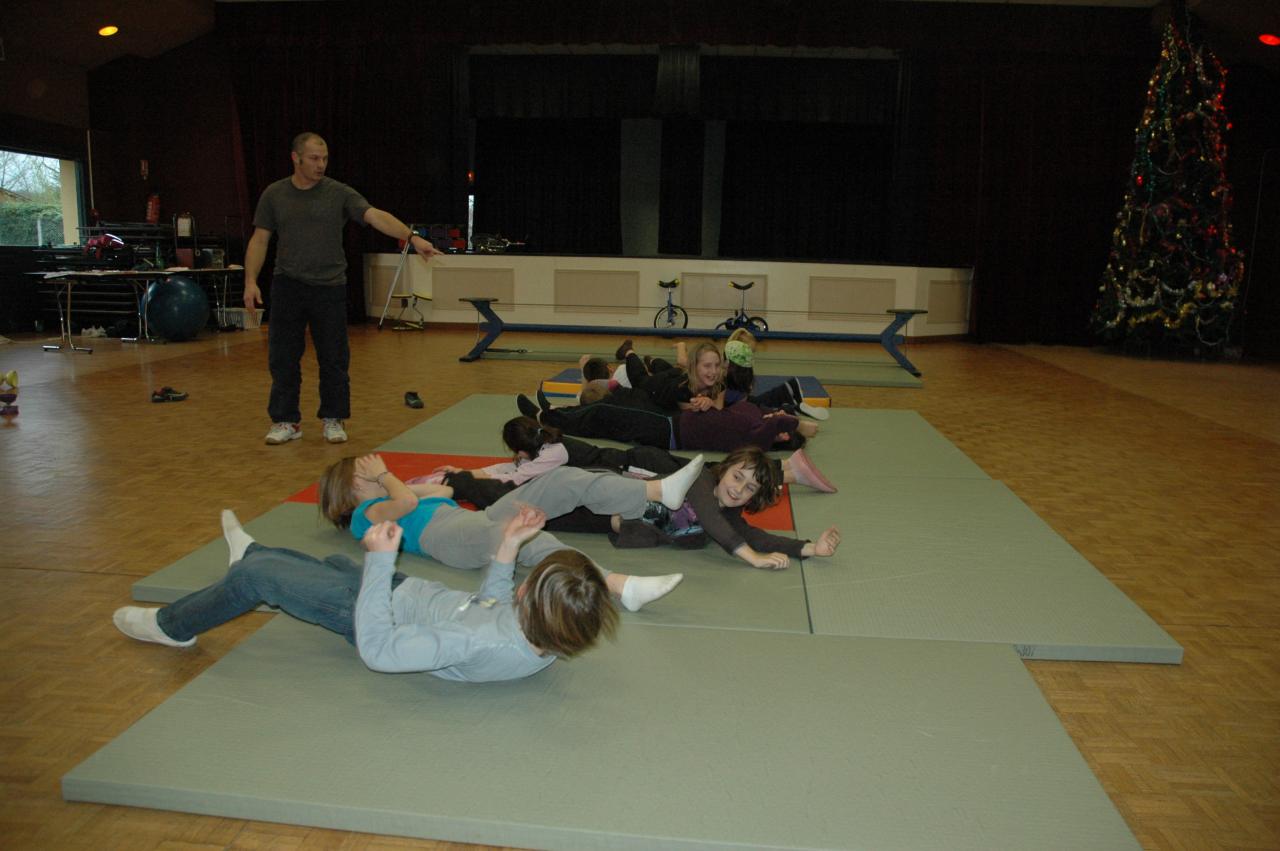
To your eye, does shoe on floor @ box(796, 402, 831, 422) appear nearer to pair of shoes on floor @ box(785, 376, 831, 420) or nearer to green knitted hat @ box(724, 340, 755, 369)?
pair of shoes on floor @ box(785, 376, 831, 420)

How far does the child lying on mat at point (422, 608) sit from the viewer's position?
1.99m

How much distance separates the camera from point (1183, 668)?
2535mm

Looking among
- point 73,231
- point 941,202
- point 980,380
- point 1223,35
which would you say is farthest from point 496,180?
point 1223,35

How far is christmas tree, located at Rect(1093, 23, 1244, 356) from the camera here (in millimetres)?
9680

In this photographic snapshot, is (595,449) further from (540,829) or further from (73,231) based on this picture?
(73,231)

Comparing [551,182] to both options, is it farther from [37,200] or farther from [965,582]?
[965,582]

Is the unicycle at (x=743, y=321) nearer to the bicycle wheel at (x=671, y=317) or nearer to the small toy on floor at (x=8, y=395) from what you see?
the bicycle wheel at (x=671, y=317)

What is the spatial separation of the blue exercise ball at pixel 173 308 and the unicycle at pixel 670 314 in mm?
5360

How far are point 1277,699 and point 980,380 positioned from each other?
6.18 metres

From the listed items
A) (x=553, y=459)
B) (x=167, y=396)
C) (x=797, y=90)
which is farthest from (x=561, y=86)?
(x=553, y=459)

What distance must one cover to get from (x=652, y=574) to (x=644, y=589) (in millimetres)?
428

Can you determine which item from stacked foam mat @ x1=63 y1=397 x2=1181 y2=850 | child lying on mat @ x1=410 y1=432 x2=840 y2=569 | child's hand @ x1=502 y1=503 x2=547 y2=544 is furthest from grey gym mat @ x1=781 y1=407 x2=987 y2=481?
child's hand @ x1=502 y1=503 x2=547 y2=544

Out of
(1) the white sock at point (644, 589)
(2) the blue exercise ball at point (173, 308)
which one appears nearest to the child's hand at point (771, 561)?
(1) the white sock at point (644, 589)

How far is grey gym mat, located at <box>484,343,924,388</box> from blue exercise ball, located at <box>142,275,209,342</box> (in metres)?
3.51
